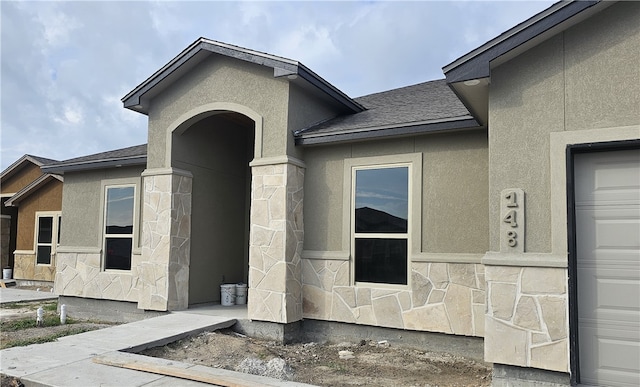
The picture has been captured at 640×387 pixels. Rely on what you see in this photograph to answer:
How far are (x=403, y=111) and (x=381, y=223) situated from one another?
2137mm

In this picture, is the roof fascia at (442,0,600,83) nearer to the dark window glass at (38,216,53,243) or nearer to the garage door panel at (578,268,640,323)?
the garage door panel at (578,268,640,323)

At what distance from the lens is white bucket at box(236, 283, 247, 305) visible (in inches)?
410

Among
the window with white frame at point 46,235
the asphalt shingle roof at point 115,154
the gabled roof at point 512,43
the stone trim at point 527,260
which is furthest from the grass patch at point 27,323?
the gabled roof at point 512,43

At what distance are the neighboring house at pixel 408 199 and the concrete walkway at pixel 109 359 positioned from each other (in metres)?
1.43

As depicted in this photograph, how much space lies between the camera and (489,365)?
6.73 m

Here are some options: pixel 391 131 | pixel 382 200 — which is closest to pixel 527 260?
pixel 382 200

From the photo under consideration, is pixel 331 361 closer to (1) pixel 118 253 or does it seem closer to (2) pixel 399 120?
(2) pixel 399 120

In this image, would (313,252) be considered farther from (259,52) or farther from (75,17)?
(75,17)

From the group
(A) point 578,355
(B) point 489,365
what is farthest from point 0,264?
(A) point 578,355

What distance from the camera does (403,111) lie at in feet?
28.4

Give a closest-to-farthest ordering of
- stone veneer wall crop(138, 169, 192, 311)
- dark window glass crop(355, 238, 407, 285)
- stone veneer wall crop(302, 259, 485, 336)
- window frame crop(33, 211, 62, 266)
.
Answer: stone veneer wall crop(302, 259, 485, 336) < dark window glass crop(355, 238, 407, 285) < stone veneer wall crop(138, 169, 192, 311) < window frame crop(33, 211, 62, 266)

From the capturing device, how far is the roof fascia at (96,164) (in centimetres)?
1052

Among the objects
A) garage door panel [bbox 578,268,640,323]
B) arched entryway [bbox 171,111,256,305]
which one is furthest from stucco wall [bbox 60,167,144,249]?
garage door panel [bbox 578,268,640,323]

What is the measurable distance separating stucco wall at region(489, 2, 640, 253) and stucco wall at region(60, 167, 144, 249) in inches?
318
